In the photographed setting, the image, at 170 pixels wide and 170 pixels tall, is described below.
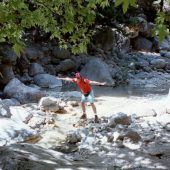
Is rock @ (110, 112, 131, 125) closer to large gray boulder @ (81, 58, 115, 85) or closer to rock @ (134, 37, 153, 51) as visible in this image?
large gray boulder @ (81, 58, 115, 85)

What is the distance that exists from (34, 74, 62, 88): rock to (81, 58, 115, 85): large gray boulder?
2.00m

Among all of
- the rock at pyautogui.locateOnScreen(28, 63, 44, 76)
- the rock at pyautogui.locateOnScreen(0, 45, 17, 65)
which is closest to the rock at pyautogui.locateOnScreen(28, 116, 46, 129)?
the rock at pyautogui.locateOnScreen(0, 45, 17, 65)

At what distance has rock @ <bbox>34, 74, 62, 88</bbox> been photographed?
18781mm

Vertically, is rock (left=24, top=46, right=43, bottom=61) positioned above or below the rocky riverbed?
above

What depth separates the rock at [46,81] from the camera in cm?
1878

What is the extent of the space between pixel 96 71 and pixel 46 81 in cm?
314

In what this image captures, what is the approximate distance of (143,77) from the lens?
2206 cm

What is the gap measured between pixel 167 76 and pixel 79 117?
480 inches

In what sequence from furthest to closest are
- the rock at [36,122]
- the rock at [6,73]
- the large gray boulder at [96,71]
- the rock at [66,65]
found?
the rock at [66,65]
the large gray boulder at [96,71]
the rock at [6,73]
the rock at [36,122]

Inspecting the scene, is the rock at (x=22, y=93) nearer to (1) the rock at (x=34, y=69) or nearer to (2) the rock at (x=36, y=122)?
(2) the rock at (x=36, y=122)

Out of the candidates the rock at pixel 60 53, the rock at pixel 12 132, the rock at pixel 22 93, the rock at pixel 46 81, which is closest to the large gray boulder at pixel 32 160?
the rock at pixel 12 132

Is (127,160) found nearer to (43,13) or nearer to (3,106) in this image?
(43,13)

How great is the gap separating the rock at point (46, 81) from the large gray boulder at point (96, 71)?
200 centimetres

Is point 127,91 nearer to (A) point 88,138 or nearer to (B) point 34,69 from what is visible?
(B) point 34,69
